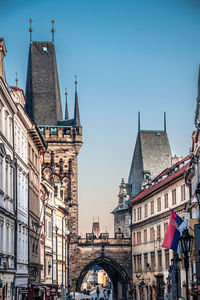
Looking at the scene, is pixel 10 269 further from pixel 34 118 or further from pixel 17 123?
pixel 34 118

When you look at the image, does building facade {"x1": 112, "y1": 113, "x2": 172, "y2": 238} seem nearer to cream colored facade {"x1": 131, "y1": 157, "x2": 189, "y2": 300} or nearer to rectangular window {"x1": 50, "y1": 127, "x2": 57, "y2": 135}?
rectangular window {"x1": 50, "y1": 127, "x2": 57, "y2": 135}

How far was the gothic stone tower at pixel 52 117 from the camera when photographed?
98062 mm

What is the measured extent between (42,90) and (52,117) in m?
4.23

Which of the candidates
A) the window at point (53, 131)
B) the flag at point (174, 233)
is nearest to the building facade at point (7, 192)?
the flag at point (174, 233)

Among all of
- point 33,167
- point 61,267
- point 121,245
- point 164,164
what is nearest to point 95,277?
point 164,164

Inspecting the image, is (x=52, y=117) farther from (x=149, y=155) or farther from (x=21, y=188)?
(x=21, y=188)

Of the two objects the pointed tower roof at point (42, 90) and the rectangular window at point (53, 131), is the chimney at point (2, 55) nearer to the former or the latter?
the rectangular window at point (53, 131)

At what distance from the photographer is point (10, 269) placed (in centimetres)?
3388

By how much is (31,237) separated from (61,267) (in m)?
29.4

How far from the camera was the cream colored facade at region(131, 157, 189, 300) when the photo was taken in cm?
6061

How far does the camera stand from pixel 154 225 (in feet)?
233

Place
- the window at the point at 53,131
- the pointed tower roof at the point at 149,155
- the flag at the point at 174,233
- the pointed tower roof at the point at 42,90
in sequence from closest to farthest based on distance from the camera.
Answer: the flag at the point at 174,233
the window at the point at 53,131
the pointed tower roof at the point at 42,90
the pointed tower roof at the point at 149,155

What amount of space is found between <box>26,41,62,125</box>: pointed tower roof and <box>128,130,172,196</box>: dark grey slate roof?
48.2ft

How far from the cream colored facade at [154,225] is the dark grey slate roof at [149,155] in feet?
73.6
